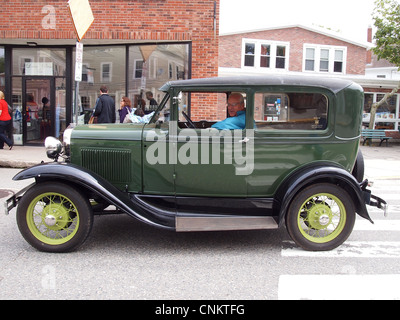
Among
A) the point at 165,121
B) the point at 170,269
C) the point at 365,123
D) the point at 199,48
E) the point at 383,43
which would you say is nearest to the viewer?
the point at 170,269

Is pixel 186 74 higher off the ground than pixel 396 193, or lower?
higher

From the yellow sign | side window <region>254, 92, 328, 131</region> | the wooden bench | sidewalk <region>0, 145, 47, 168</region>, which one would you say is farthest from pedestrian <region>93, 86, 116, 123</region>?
the wooden bench

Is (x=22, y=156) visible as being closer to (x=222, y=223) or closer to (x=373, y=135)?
(x=222, y=223)

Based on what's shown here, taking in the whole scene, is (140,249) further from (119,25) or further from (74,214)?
(119,25)

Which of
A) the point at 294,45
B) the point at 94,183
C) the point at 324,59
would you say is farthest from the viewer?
the point at 324,59

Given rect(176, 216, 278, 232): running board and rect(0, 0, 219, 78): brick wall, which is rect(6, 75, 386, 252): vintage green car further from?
rect(0, 0, 219, 78): brick wall

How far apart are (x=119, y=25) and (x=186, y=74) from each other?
2.36m

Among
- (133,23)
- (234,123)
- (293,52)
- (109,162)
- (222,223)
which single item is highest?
(293,52)

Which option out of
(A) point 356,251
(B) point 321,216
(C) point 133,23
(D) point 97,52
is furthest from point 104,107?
(A) point 356,251

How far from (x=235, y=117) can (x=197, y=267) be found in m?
1.67

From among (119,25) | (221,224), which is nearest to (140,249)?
(221,224)

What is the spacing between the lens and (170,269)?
355cm

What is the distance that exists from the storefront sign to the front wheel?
34.6 feet

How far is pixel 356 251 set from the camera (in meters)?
4.16
